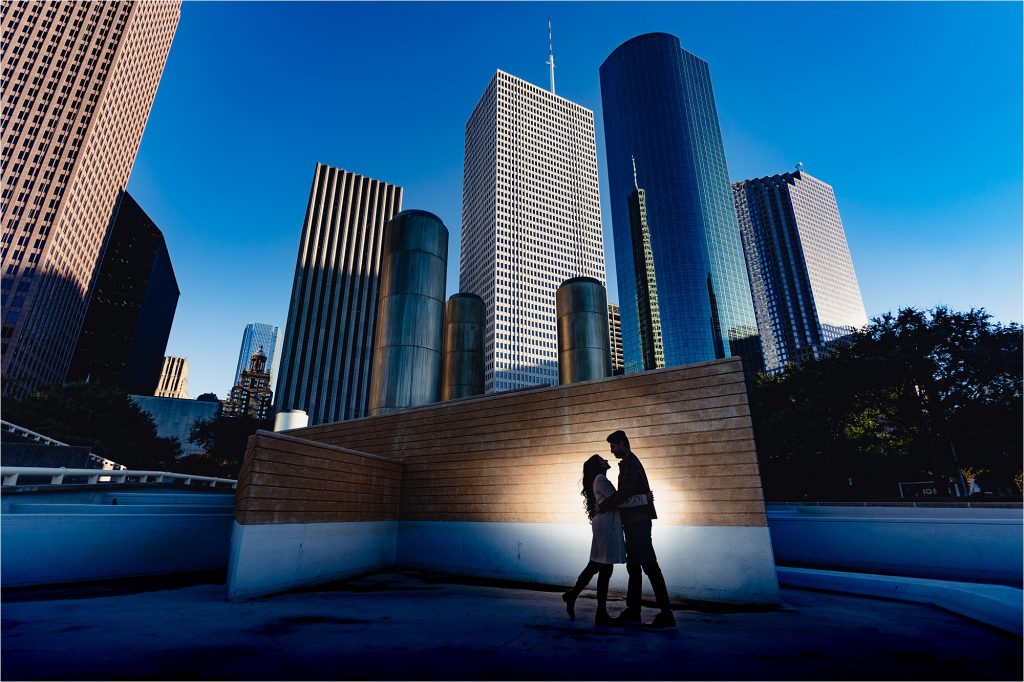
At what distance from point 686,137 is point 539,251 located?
60839mm

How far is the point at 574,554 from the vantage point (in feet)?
26.0

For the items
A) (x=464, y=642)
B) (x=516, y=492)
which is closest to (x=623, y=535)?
(x=464, y=642)

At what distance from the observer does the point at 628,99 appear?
484 ft

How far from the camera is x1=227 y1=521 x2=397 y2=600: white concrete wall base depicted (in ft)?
20.5

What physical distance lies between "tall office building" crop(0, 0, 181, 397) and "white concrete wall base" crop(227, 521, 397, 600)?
88.6m

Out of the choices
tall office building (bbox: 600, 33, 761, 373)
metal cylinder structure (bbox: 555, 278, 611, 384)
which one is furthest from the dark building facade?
tall office building (bbox: 600, 33, 761, 373)

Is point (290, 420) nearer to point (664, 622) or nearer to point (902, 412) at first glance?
point (664, 622)

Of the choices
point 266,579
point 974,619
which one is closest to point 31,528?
point 266,579

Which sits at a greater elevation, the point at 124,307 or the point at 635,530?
the point at 124,307

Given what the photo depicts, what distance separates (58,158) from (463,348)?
105618 mm

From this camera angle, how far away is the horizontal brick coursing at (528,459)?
6938 millimetres

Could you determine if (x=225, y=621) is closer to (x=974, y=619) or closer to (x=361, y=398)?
(x=974, y=619)

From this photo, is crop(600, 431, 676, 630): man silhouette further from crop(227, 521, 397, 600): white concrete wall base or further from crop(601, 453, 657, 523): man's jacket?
crop(227, 521, 397, 600): white concrete wall base

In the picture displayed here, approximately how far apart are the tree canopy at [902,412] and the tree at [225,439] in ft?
153
